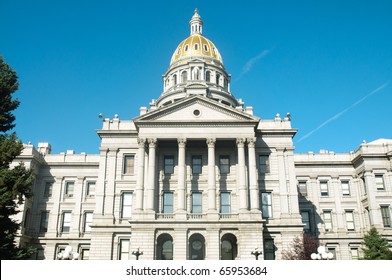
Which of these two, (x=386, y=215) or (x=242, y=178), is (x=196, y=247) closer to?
(x=242, y=178)

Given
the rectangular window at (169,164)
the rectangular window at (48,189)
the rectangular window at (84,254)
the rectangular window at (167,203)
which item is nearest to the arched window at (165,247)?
the rectangular window at (167,203)

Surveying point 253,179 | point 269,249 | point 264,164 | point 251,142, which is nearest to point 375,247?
point 269,249

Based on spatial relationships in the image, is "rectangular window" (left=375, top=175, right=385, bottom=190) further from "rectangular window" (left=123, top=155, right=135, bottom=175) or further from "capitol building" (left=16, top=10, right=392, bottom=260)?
"rectangular window" (left=123, top=155, right=135, bottom=175)

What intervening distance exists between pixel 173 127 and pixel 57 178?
19288 millimetres

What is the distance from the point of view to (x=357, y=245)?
46.2 m

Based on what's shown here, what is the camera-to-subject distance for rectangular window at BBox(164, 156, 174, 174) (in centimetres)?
3962

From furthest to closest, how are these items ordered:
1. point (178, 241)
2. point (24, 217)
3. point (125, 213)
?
point (24, 217)
point (125, 213)
point (178, 241)

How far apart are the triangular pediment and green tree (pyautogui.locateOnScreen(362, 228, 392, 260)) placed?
17.1 metres

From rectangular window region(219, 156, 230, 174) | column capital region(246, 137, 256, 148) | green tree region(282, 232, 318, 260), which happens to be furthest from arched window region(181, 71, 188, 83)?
green tree region(282, 232, 318, 260)

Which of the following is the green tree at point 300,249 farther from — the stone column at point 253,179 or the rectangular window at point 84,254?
the rectangular window at point 84,254

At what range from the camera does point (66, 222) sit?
156ft
